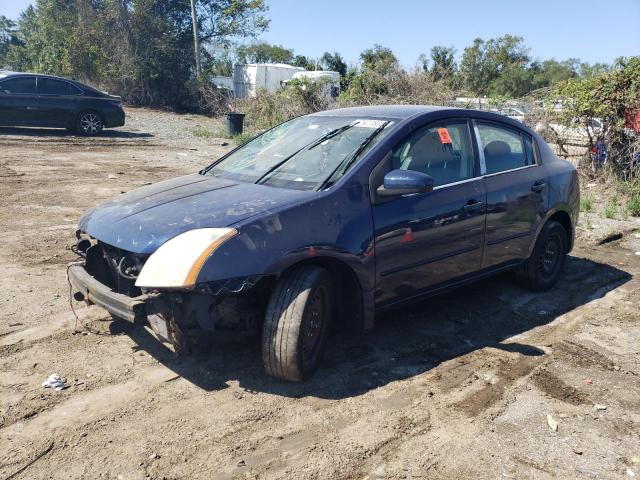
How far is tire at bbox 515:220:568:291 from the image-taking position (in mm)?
5430

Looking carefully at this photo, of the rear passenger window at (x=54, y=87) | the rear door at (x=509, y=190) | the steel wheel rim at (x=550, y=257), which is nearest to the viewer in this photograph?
the rear door at (x=509, y=190)

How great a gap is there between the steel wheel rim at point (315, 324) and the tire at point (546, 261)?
98.7 inches

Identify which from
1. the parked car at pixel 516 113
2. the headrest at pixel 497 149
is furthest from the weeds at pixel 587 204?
the headrest at pixel 497 149

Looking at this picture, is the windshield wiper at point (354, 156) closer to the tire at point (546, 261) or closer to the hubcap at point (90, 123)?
the tire at point (546, 261)

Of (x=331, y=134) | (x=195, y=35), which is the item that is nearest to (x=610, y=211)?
(x=331, y=134)

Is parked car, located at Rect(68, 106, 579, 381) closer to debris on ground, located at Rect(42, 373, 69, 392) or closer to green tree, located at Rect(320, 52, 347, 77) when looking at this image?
debris on ground, located at Rect(42, 373, 69, 392)

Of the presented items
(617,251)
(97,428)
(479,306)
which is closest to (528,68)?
(617,251)

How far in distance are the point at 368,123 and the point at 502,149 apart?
1399 mm

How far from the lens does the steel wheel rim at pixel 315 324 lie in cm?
361

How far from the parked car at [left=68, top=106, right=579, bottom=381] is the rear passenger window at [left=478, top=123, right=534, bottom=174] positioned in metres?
0.02

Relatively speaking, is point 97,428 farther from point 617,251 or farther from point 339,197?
point 617,251

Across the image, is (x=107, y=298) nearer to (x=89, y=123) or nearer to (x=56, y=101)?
(x=56, y=101)

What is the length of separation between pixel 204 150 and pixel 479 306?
1160cm

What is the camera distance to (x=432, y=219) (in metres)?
4.21
